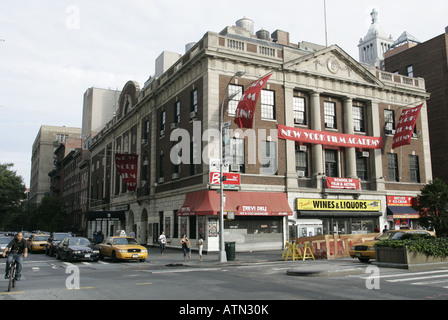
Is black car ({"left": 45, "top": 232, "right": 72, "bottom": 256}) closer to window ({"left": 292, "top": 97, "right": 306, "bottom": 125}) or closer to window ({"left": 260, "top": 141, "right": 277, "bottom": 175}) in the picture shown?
window ({"left": 260, "top": 141, "right": 277, "bottom": 175})

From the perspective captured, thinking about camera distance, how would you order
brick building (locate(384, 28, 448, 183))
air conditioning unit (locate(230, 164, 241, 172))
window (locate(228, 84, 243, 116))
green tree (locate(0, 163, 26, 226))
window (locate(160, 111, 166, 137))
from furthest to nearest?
green tree (locate(0, 163, 26, 226))
brick building (locate(384, 28, 448, 183))
window (locate(160, 111, 166, 137))
window (locate(228, 84, 243, 116))
air conditioning unit (locate(230, 164, 241, 172))

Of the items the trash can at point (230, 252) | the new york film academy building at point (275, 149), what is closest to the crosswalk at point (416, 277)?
the trash can at point (230, 252)

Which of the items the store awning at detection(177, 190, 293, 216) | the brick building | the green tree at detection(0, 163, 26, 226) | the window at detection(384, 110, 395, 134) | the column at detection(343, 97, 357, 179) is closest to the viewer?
the store awning at detection(177, 190, 293, 216)

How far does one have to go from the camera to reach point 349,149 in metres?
35.3

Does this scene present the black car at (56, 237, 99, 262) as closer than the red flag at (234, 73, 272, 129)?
Yes

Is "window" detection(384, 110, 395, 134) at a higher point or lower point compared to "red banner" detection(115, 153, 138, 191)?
higher

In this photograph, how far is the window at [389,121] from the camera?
38.0 m

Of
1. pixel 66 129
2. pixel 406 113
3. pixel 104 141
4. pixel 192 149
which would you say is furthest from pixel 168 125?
pixel 66 129

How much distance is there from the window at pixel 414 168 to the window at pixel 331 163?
881 cm

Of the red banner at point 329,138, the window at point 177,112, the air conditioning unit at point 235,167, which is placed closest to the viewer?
the air conditioning unit at point 235,167

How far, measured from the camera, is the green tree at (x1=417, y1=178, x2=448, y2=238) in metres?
27.2

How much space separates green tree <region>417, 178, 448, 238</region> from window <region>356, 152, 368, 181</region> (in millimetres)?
7322

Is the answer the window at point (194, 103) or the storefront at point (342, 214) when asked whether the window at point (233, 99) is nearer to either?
the window at point (194, 103)

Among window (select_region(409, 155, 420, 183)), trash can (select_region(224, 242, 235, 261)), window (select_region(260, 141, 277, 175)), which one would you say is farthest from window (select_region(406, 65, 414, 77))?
trash can (select_region(224, 242, 235, 261))
